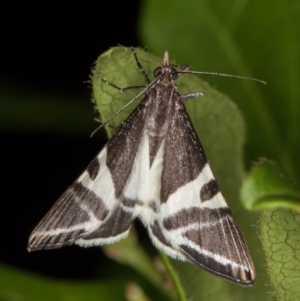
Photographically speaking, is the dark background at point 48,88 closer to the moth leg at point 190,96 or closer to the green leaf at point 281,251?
the moth leg at point 190,96

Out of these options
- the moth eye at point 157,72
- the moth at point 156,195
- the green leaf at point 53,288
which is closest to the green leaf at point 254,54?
the moth at point 156,195

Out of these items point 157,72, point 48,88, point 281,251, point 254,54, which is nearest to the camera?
point 281,251

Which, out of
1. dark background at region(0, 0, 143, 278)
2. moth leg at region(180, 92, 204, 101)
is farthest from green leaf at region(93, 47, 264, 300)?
dark background at region(0, 0, 143, 278)

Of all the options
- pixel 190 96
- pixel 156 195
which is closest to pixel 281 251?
pixel 156 195

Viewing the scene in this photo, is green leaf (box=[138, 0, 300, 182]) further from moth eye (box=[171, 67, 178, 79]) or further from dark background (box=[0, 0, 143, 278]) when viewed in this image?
dark background (box=[0, 0, 143, 278])

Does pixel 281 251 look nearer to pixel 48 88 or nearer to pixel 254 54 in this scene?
pixel 254 54

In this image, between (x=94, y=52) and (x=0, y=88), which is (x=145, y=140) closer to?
(x=94, y=52)
